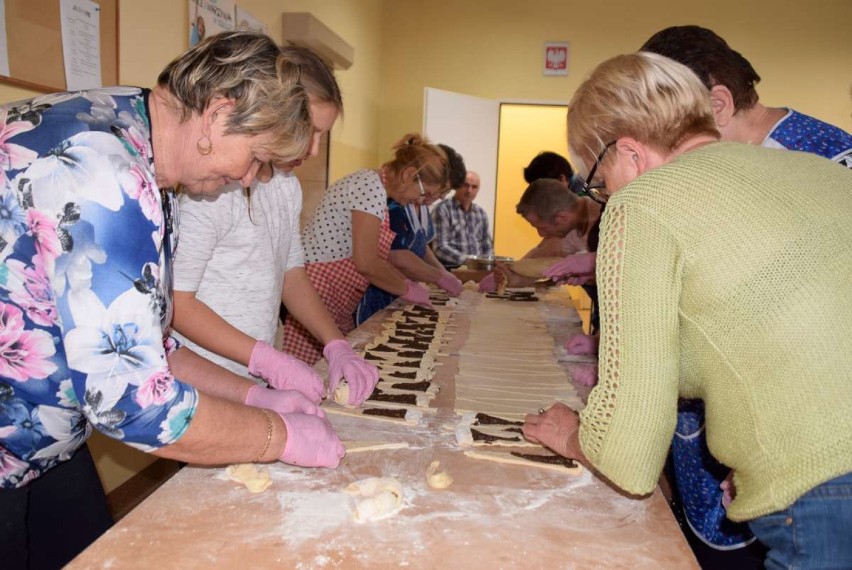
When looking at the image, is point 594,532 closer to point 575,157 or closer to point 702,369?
point 702,369

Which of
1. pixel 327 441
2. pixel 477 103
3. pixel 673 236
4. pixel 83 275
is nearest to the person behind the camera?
pixel 83 275

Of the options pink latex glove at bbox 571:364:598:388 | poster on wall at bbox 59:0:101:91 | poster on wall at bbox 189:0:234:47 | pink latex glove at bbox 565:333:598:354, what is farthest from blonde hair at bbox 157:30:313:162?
poster on wall at bbox 189:0:234:47

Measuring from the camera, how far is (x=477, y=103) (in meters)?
7.43

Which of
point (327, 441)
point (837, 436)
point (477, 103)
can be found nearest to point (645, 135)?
point (837, 436)

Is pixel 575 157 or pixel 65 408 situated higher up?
pixel 575 157

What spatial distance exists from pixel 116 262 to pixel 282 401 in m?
0.77

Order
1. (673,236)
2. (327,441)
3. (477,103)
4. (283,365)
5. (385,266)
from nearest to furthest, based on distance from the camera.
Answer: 1. (673,236)
2. (327,441)
3. (283,365)
4. (385,266)
5. (477,103)

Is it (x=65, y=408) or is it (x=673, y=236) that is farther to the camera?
(x=65, y=408)

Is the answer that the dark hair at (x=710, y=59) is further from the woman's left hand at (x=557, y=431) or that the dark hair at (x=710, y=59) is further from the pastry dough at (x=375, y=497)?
the pastry dough at (x=375, y=497)

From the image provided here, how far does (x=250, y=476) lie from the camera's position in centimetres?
136

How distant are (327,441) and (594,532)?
0.57 metres

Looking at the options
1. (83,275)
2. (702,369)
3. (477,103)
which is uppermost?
(477,103)

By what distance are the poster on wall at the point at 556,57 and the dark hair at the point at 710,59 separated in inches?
250

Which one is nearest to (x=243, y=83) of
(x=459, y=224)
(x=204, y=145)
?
(x=204, y=145)
